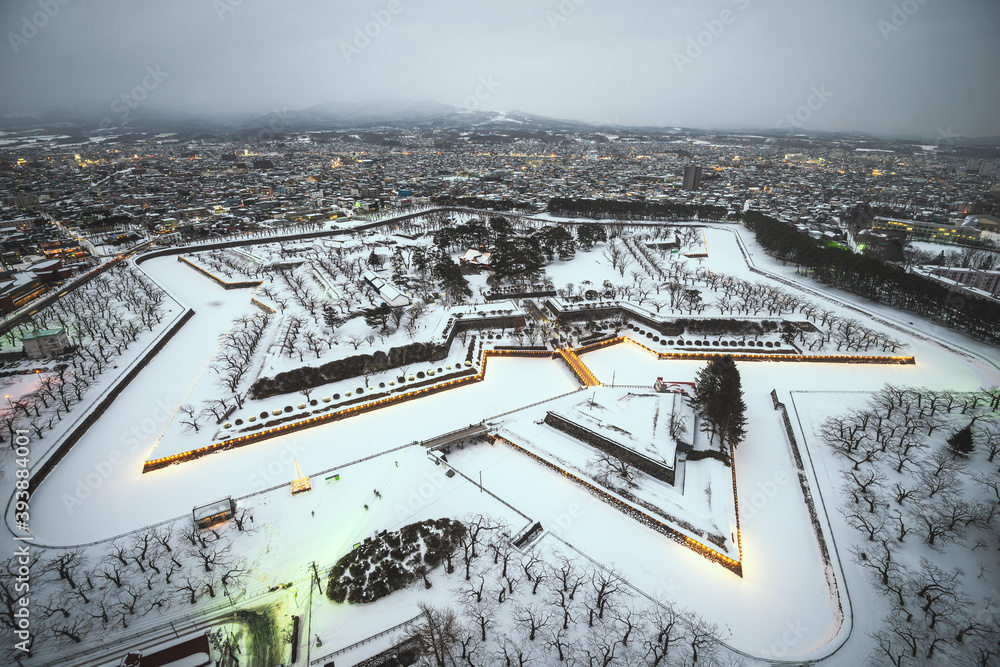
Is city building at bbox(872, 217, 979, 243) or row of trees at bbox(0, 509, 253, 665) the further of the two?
city building at bbox(872, 217, 979, 243)

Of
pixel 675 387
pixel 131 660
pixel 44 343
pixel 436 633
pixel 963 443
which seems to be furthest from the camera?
pixel 44 343

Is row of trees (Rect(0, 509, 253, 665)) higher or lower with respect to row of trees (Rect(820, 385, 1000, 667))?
lower

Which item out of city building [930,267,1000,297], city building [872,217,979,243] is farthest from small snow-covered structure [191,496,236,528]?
city building [872,217,979,243]

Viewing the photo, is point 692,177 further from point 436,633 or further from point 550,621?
point 436,633

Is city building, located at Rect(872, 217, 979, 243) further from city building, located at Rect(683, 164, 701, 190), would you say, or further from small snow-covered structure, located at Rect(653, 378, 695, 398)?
small snow-covered structure, located at Rect(653, 378, 695, 398)

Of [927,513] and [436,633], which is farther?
[927,513]

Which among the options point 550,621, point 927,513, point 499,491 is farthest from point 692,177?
point 550,621

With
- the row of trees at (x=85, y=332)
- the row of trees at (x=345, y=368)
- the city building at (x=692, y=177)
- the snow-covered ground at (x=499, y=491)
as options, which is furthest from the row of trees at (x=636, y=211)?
the row of trees at (x=85, y=332)

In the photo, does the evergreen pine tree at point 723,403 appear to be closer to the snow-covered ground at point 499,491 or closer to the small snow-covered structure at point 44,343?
the snow-covered ground at point 499,491

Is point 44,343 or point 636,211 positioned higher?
point 636,211
